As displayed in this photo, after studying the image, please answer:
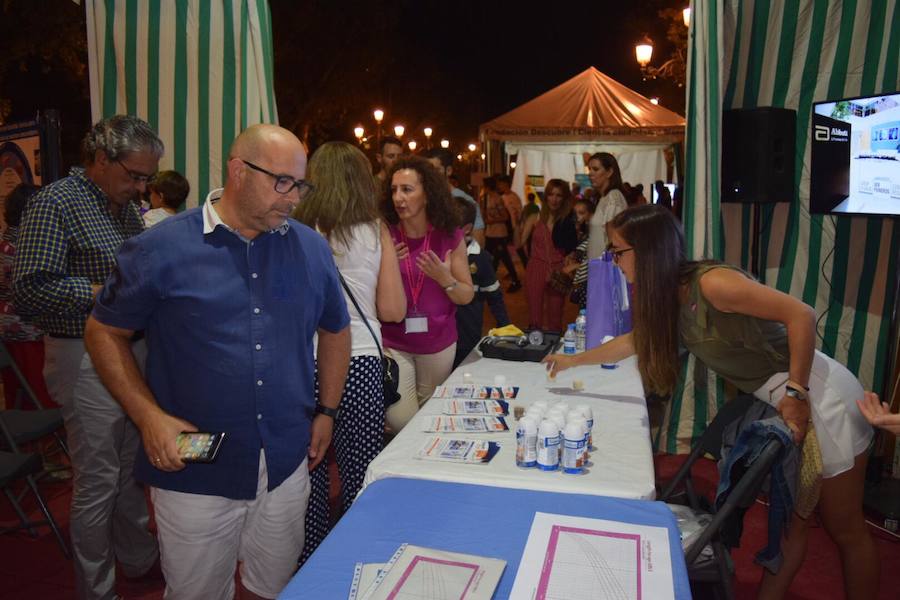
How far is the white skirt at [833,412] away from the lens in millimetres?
2186

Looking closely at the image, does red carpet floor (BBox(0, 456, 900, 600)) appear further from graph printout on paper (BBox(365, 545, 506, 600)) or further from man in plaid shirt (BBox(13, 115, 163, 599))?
graph printout on paper (BBox(365, 545, 506, 600))

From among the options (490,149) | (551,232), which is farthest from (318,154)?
(490,149)

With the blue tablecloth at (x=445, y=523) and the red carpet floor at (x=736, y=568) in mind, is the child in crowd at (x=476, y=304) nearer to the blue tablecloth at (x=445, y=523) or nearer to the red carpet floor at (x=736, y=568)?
the red carpet floor at (x=736, y=568)

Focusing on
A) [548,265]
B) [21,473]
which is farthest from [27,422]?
[548,265]

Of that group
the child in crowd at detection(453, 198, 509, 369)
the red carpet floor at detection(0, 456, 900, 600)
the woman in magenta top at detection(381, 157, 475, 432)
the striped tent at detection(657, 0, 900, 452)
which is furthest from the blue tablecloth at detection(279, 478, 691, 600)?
the striped tent at detection(657, 0, 900, 452)

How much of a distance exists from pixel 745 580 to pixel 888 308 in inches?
83.6

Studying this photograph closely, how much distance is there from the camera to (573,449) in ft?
6.06

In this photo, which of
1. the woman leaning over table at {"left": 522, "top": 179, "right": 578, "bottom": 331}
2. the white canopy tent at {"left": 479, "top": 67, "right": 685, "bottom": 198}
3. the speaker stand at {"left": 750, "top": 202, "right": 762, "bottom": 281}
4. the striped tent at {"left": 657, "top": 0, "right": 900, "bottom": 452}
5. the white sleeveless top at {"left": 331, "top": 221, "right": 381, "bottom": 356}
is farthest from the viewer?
the white canopy tent at {"left": 479, "top": 67, "right": 685, "bottom": 198}

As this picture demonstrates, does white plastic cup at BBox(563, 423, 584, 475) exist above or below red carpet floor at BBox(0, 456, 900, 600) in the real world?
above

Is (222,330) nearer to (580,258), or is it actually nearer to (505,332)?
(505,332)

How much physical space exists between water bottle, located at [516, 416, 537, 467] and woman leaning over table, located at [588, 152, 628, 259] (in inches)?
134

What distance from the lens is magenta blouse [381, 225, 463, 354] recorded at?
9.71 feet

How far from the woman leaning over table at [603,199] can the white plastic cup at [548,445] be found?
3415 millimetres

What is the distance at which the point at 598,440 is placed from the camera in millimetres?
2135
